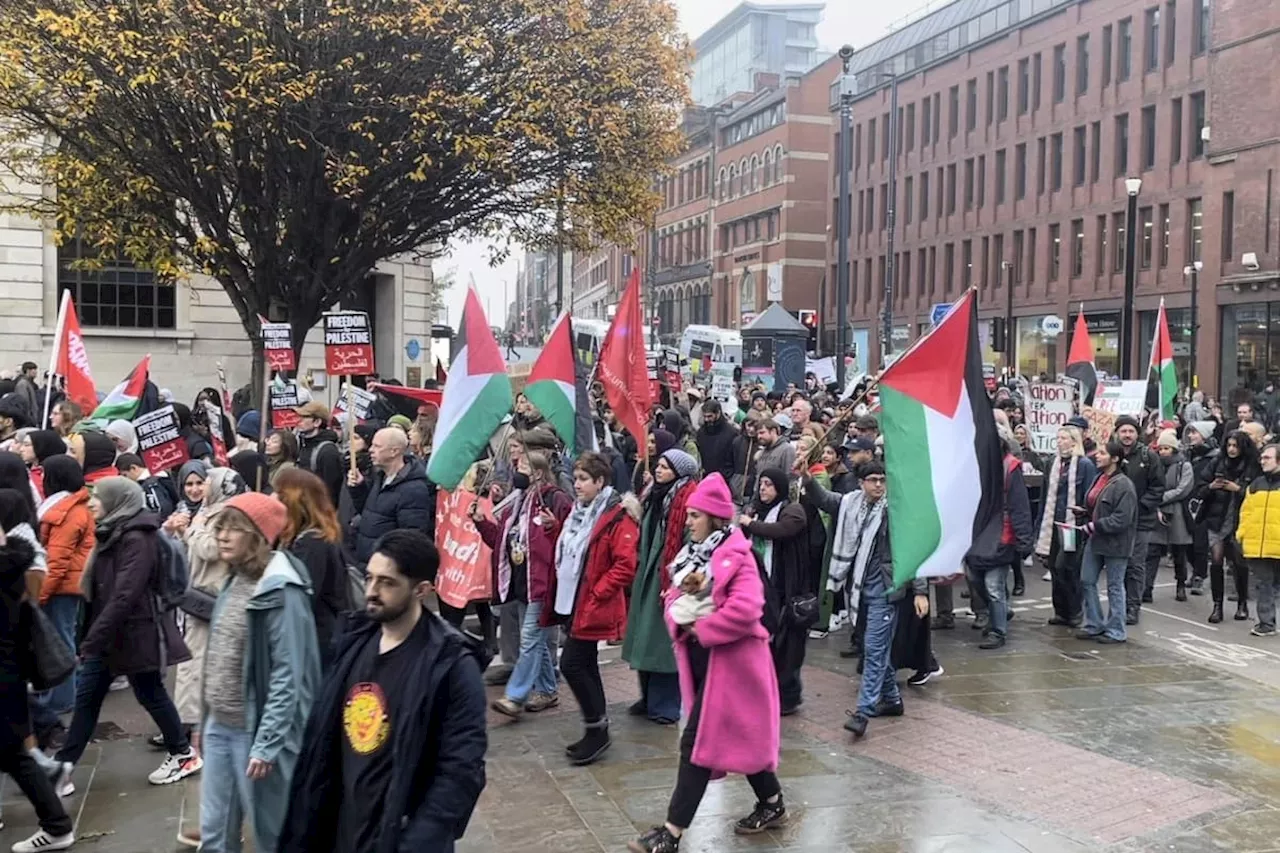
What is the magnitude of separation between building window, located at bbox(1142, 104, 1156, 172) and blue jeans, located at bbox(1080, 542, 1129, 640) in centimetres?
3826

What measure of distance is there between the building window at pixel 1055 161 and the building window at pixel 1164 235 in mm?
6224

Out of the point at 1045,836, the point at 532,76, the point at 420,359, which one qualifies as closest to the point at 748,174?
the point at 420,359

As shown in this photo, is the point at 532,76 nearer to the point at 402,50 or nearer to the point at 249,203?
the point at 402,50

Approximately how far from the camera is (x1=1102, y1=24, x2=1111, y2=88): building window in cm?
4619

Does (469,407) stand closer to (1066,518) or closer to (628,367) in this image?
(628,367)

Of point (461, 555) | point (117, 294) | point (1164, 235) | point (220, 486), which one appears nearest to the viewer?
point (220, 486)

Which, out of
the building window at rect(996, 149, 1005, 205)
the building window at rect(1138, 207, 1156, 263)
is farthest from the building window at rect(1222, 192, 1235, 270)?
the building window at rect(996, 149, 1005, 205)

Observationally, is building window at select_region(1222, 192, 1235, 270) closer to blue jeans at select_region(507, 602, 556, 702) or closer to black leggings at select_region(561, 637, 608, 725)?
blue jeans at select_region(507, 602, 556, 702)

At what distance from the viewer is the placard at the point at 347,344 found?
12070mm

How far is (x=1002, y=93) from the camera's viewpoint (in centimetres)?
5275

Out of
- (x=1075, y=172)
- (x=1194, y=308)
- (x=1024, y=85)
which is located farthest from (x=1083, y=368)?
(x=1024, y=85)

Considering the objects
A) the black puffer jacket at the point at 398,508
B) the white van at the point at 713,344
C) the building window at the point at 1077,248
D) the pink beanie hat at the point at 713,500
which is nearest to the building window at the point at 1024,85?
the building window at the point at 1077,248

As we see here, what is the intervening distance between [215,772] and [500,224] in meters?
17.7

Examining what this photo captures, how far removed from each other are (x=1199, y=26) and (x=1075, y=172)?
7.53 m
